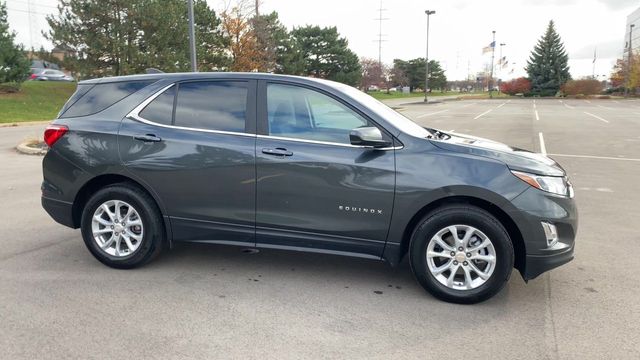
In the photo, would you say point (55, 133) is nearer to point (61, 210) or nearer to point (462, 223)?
point (61, 210)

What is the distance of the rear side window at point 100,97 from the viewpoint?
4523 millimetres

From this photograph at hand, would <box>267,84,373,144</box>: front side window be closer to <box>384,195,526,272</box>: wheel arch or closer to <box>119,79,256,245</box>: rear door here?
<box>119,79,256,245</box>: rear door

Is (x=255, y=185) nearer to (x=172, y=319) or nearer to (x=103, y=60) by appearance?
(x=172, y=319)

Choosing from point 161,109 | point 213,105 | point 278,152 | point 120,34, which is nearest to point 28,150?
point 161,109

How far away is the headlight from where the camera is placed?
3.69 meters

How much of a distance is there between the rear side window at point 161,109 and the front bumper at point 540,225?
9.40ft

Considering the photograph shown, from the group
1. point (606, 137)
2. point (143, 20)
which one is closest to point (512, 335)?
point (606, 137)

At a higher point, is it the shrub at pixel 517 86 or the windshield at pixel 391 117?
the shrub at pixel 517 86

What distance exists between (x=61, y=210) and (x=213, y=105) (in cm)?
169

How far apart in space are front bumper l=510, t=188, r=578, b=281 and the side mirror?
3.43 feet

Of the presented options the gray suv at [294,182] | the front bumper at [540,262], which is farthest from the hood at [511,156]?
the front bumper at [540,262]

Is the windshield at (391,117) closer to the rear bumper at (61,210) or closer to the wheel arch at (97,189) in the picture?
the wheel arch at (97,189)

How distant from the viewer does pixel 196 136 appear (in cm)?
420

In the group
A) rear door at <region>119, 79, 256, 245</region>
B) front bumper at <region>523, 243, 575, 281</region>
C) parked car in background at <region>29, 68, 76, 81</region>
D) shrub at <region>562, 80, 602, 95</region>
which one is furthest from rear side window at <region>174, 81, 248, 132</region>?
shrub at <region>562, 80, 602, 95</region>
